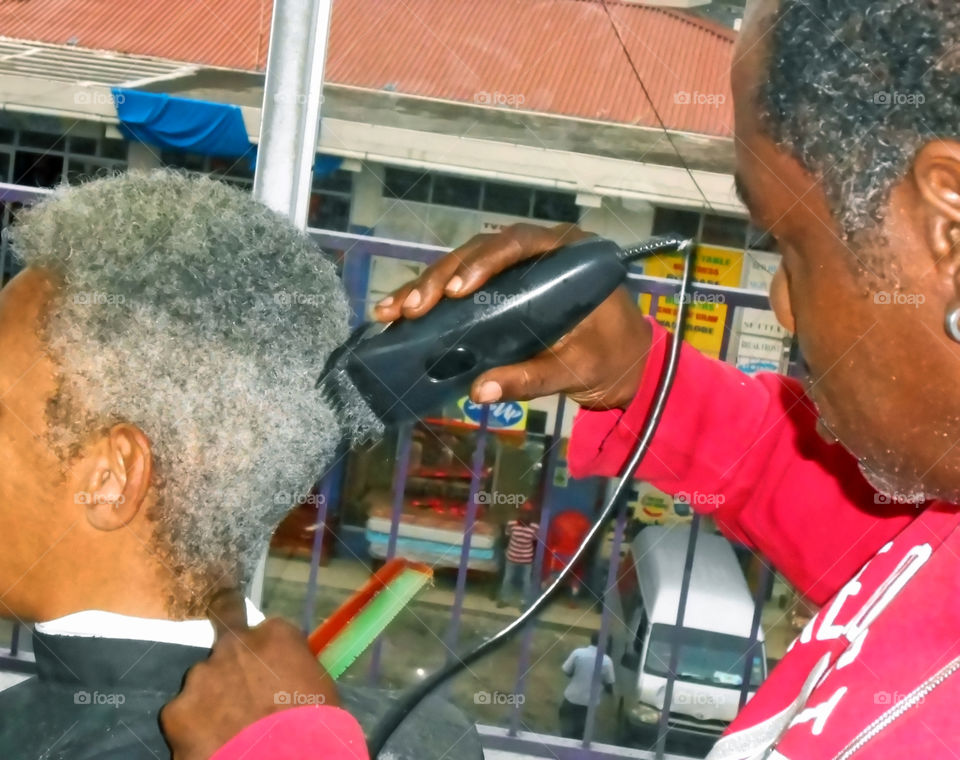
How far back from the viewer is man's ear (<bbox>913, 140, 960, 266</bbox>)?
66 cm

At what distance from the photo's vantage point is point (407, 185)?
3531 mm

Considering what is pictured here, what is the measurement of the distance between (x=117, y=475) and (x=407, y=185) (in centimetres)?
267

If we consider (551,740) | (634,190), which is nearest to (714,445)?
(551,740)

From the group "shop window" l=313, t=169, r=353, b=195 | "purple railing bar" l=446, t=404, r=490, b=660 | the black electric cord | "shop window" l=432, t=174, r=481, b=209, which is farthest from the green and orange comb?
"shop window" l=432, t=174, r=481, b=209

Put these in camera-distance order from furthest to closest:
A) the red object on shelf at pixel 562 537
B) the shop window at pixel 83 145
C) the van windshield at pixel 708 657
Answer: the shop window at pixel 83 145
the van windshield at pixel 708 657
the red object on shelf at pixel 562 537

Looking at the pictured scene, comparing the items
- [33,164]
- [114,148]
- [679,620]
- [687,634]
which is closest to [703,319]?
[679,620]

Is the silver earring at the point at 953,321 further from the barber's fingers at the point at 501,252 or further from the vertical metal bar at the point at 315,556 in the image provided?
the vertical metal bar at the point at 315,556

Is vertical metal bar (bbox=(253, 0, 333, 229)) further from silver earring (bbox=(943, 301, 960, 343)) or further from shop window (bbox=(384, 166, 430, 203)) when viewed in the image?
shop window (bbox=(384, 166, 430, 203))

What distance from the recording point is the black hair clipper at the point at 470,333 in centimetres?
106

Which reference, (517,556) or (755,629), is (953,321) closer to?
(755,629)

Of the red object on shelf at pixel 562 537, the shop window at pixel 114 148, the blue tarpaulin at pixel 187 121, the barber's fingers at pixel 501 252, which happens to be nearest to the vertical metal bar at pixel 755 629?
the red object on shelf at pixel 562 537

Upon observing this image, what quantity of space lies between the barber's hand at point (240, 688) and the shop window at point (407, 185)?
2699mm

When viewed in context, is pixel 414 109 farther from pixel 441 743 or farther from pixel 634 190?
pixel 441 743

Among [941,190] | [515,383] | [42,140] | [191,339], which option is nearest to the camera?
[941,190]
